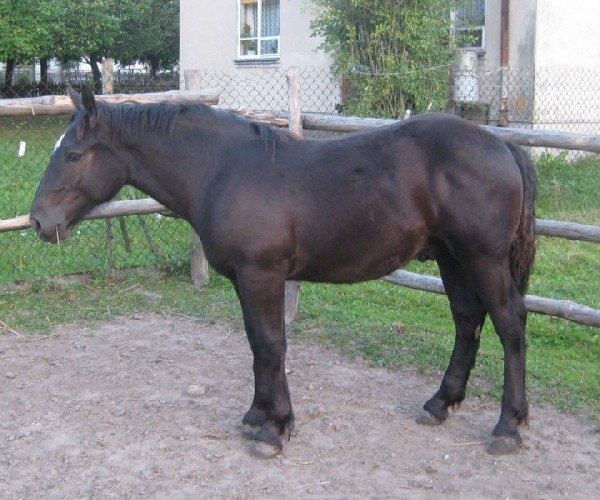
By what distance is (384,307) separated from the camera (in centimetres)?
674

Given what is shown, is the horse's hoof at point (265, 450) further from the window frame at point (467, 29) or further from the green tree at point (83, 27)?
the green tree at point (83, 27)

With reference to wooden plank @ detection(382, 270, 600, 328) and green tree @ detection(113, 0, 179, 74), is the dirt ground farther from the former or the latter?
green tree @ detection(113, 0, 179, 74)

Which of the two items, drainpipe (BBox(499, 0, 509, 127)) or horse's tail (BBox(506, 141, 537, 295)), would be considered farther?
drainpipe (BBox(499, 0, 509, 127))

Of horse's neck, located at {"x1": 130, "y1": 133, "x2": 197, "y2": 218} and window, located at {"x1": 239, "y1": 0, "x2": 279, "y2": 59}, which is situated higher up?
window, located at {"x1": 239, "y1": 0, "x2": 279, "y2": 59}

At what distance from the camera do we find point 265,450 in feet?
13.4

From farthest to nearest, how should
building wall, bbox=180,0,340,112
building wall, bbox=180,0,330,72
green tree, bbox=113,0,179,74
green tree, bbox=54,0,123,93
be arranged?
1. green tree, bbox=113,0,179,74
2. green tree, bbox=54,0,123,93
3. building wall, bbox=180,0,330,72
4. building wall, bbox=180,0,340,112

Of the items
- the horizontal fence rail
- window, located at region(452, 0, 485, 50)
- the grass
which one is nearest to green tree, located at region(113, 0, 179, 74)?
window, located at region(452, 0, 485, 50)

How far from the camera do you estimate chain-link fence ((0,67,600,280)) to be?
25.1 feet

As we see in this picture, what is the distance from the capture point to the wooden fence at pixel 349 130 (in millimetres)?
5309

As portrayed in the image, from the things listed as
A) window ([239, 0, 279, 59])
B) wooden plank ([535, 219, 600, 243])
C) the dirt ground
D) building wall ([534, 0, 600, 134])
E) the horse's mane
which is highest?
window ([239, 0, 279, 59])

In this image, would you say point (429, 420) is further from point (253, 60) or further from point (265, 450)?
point (253, 60)

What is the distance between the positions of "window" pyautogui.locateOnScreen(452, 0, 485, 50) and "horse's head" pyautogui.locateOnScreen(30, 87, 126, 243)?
1036 centimetres

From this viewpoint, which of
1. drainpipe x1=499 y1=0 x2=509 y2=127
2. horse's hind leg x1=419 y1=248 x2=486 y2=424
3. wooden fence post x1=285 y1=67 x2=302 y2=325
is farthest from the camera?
drainpipe x1=499 y1=0 x2=509 y2=127

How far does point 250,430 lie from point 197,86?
Result: 367cm
